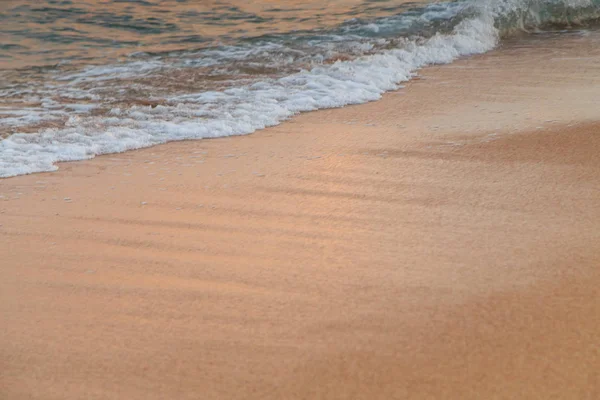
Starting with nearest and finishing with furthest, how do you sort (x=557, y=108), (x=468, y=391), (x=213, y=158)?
(x=468, y=391), (x=213, y=158), (x=557, y=108)

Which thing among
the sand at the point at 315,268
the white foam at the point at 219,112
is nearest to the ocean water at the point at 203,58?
the white foam at the point at 219,112

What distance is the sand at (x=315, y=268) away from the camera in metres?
2.03

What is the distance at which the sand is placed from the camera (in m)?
2.03

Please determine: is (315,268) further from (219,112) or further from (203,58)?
(203,58)

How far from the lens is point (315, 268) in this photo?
2645 mm

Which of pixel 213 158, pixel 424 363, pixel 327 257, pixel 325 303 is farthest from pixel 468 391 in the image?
pixel 213 158

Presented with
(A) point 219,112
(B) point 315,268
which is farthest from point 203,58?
(B) point 315,268

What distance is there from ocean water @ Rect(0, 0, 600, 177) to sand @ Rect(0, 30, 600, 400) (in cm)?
73

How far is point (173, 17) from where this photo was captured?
37.2 feet

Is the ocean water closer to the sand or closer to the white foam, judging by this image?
the white foam

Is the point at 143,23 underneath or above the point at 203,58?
above

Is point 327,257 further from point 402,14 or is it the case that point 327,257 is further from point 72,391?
point 402,14

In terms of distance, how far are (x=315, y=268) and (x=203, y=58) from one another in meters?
6.02

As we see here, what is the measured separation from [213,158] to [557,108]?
234cm
